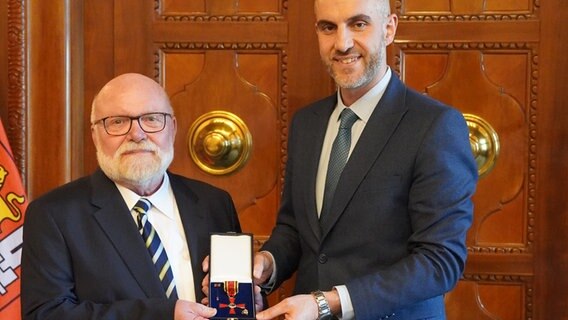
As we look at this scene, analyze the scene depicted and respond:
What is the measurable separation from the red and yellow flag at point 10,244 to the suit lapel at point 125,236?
0.83 meters

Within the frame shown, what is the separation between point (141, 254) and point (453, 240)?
80 centimetres

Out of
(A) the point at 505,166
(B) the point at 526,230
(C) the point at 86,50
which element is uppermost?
(C) the point at 86,50

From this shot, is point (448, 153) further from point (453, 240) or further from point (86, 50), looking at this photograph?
point (86, 50)

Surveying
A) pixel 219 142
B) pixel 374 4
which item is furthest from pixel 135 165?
pixel 219 142

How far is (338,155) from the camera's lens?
241cm

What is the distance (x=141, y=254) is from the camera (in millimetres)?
2178

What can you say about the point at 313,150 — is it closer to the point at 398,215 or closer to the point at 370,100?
the point at 370,100

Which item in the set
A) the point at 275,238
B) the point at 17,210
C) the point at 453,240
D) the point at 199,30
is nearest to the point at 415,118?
the point at 453,240

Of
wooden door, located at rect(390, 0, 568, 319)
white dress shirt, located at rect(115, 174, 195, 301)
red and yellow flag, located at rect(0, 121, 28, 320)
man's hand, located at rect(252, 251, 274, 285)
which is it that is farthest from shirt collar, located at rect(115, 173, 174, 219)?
wooden door, located at rect(390, 0, 568, 319)

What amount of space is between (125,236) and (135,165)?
0.60 ft

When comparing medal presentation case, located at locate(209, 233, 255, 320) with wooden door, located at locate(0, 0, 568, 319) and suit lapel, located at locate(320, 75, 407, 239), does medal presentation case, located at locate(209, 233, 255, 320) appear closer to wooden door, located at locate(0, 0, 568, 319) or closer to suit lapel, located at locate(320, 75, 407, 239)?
suit lapel, located at locate(320, 75, 407, 239)

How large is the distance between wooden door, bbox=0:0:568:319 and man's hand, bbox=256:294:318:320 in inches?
44.7

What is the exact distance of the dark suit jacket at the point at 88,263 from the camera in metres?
2.10

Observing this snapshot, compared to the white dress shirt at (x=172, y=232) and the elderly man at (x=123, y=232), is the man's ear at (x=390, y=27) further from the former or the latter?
the white dress shirt at (x=172, y=232)
